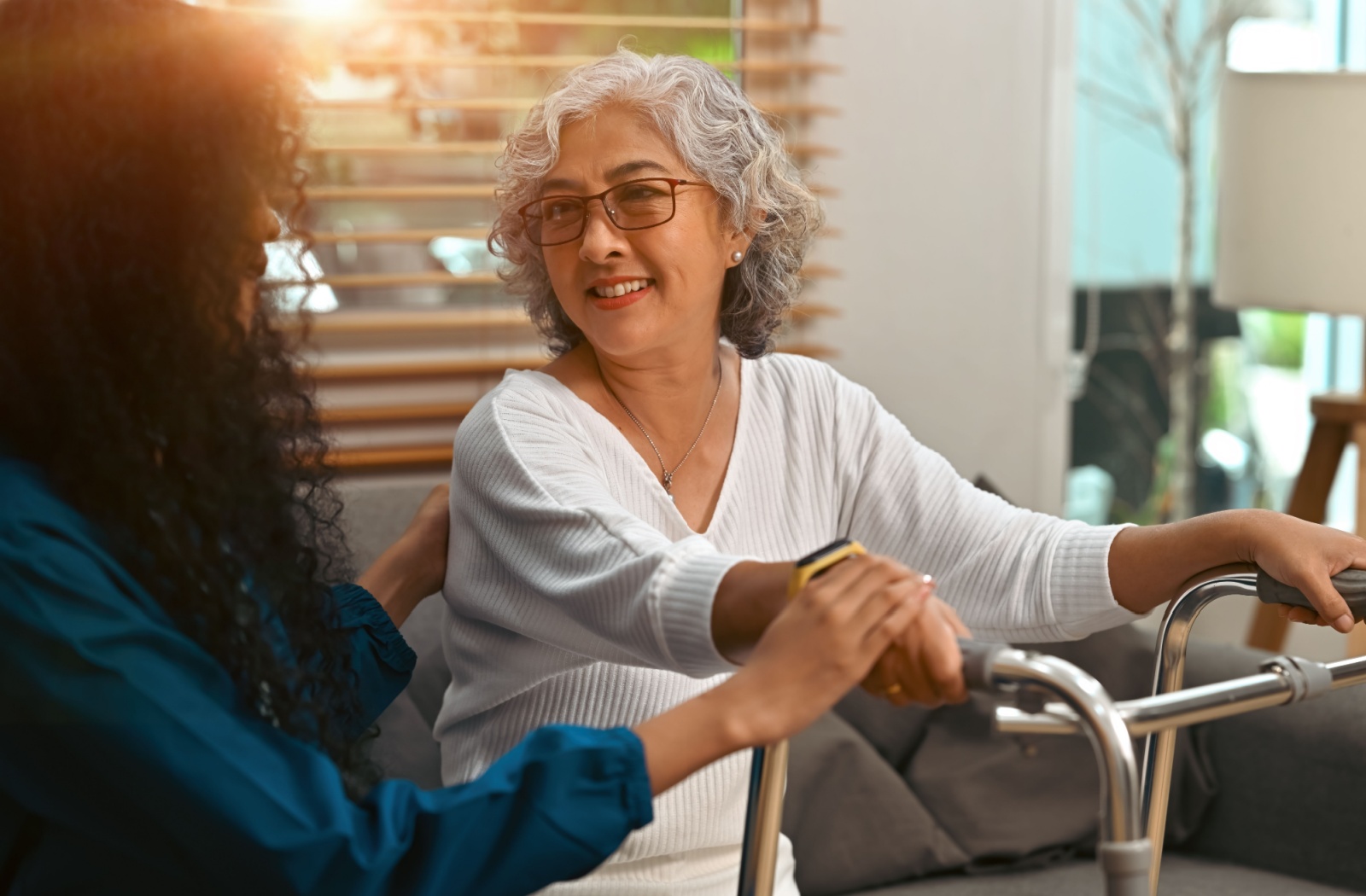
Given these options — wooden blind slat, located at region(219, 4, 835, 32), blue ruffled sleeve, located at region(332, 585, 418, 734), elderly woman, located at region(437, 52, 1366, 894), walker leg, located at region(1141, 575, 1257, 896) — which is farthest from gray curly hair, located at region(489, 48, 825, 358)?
wooden blind slat, located at region(219, 4, 835, 32)

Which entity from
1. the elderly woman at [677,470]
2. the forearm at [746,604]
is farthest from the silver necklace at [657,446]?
the forearm at [746,604]

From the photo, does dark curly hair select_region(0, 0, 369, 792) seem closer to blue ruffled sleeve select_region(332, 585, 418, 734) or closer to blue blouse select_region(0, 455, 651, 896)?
blue blouse select_region(0, 455, 651, 896)

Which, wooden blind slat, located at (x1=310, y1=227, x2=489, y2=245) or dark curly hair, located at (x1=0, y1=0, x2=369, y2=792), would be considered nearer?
dark curly hair, located at (x1=0, y1=0, x2=369, y2=792)

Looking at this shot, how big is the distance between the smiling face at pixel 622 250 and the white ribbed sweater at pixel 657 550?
9 cm

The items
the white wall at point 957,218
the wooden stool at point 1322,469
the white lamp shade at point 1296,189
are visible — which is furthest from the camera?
the white wall at point 957,218

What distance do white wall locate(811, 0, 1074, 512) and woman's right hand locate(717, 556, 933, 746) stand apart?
2.08 m

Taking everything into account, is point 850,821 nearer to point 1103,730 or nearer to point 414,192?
point 1103,730

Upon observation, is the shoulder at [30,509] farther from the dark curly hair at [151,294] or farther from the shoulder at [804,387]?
the shoulder at [804,387]

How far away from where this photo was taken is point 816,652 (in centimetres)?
89

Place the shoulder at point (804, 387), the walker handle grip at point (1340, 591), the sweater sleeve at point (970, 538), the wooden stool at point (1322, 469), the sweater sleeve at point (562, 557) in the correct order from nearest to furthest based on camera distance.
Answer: the sweater sleeve at point (562, 557) → the walker handle grip at point (1340, 591) → the sweater sleeve at point (970, 538) → the shoulder at point (804, 387) → the wooden stool at point (1322, 469)

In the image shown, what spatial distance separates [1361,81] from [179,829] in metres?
2.28

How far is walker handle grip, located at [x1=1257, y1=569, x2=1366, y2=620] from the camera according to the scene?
123 centimetres

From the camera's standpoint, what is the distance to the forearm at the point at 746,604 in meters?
0.96

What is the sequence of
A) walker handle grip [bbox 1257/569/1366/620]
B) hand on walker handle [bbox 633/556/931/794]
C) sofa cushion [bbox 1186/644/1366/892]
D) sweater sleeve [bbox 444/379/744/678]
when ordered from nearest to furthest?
1. hand on walker handle [bbox 633/556/931/794]
2. sweater sleeve [bbox 444/379/744/678]
3. walker handle grip [bbox 1257/569/1366/620]
4. sofa cushion [bbox 1186/644/1366/892]
